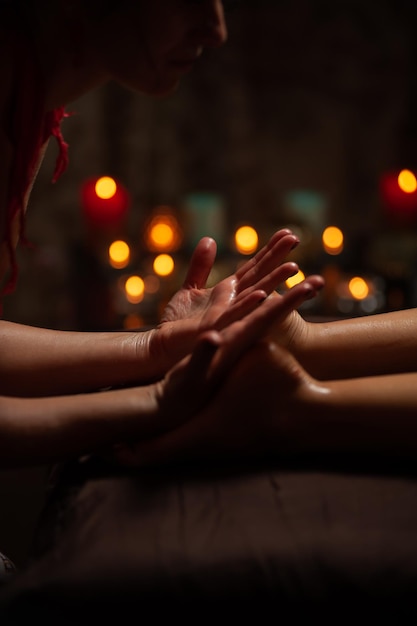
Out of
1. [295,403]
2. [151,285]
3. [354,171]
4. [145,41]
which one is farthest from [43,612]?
[354,171]

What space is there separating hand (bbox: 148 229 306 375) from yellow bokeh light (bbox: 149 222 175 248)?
1.26 m

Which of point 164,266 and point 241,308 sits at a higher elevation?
point 241,308

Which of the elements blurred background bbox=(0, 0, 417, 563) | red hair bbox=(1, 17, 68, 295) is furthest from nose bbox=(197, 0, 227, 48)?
blurred background bbox=(0, 0, 417, 563)

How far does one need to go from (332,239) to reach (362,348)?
1.35 meters

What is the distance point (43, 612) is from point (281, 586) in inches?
7.3

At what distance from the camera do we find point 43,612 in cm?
58

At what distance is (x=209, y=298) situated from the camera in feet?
3.17

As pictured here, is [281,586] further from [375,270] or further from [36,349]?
[375,270]

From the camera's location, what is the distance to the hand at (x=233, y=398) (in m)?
0.74

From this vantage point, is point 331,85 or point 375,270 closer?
point 375,270

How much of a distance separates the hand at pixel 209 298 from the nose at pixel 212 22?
263 millimetres

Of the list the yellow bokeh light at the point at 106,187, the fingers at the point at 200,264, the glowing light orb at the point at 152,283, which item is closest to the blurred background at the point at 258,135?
the glowing light orb at the point at 152,283

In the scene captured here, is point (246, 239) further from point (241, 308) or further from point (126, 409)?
point (126, 409)

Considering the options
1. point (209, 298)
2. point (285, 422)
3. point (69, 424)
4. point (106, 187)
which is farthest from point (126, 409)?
point (106, 187)
